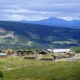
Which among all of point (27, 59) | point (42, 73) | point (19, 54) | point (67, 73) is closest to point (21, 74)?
point (42, 73)

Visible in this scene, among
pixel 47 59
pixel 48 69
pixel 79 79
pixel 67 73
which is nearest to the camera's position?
pixel 79 79

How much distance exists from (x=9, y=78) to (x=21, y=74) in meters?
8.13

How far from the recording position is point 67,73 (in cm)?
10338

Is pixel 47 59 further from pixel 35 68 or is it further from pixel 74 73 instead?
pixel 74 73

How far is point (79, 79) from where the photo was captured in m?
95.6

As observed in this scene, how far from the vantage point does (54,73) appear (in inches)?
4104

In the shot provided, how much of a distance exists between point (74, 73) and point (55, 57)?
216ft

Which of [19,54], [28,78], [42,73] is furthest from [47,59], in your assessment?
[28,78]

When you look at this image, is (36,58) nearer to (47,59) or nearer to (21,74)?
(47,59)

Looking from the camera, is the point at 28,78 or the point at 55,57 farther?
the point at 55,57

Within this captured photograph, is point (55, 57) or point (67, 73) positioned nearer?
point (67, 73)

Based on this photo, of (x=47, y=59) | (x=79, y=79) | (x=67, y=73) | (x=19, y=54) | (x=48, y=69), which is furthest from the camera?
(x=19, y=54)

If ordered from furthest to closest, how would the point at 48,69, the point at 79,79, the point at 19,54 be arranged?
the point at 19,54, the point at 48,69, the point at 79,79

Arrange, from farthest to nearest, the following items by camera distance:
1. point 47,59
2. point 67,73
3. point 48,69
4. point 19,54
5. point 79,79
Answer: point 19,54 < point 47,59 < point 48,69 < point 67,73 < point 79,79
